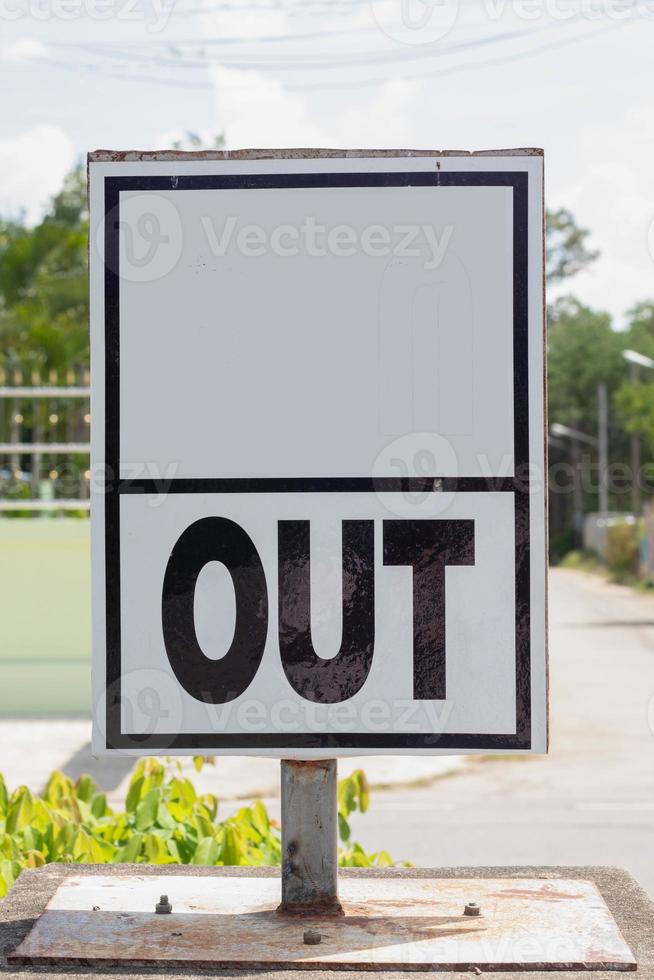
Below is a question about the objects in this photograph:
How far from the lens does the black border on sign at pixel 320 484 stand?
1319mm

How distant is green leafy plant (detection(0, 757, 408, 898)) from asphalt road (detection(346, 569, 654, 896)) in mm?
2280

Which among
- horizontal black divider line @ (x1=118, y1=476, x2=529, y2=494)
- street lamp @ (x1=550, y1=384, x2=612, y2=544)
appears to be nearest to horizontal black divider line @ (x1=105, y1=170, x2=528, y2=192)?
horizontal black divider line @ (x1=118, y1=476, x2=529, y2=494)

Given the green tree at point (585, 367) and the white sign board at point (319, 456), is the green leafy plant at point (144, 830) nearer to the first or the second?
the white sign board at point (319, 456)

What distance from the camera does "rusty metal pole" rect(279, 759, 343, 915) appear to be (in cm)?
141

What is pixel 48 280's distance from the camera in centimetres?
2525

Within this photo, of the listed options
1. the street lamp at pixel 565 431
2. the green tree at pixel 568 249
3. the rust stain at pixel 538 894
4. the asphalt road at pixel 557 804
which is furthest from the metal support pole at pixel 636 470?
the rust stain at pixel 538 894

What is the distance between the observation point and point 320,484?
1341 millimetres

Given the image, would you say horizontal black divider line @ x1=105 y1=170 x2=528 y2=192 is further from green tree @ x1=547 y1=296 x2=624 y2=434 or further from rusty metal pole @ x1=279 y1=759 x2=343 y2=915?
green tree @ x1=547 y1=296 x2=624 y2=434

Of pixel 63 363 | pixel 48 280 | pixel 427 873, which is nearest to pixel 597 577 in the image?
pixel 48 280

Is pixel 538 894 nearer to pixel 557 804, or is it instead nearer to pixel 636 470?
pixel 557 804

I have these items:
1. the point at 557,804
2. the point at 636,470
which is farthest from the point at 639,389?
the point at 557,804

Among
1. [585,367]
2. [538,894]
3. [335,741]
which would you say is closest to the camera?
[335,741]

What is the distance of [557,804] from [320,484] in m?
6.54

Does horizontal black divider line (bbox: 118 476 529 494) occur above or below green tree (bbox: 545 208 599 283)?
below
